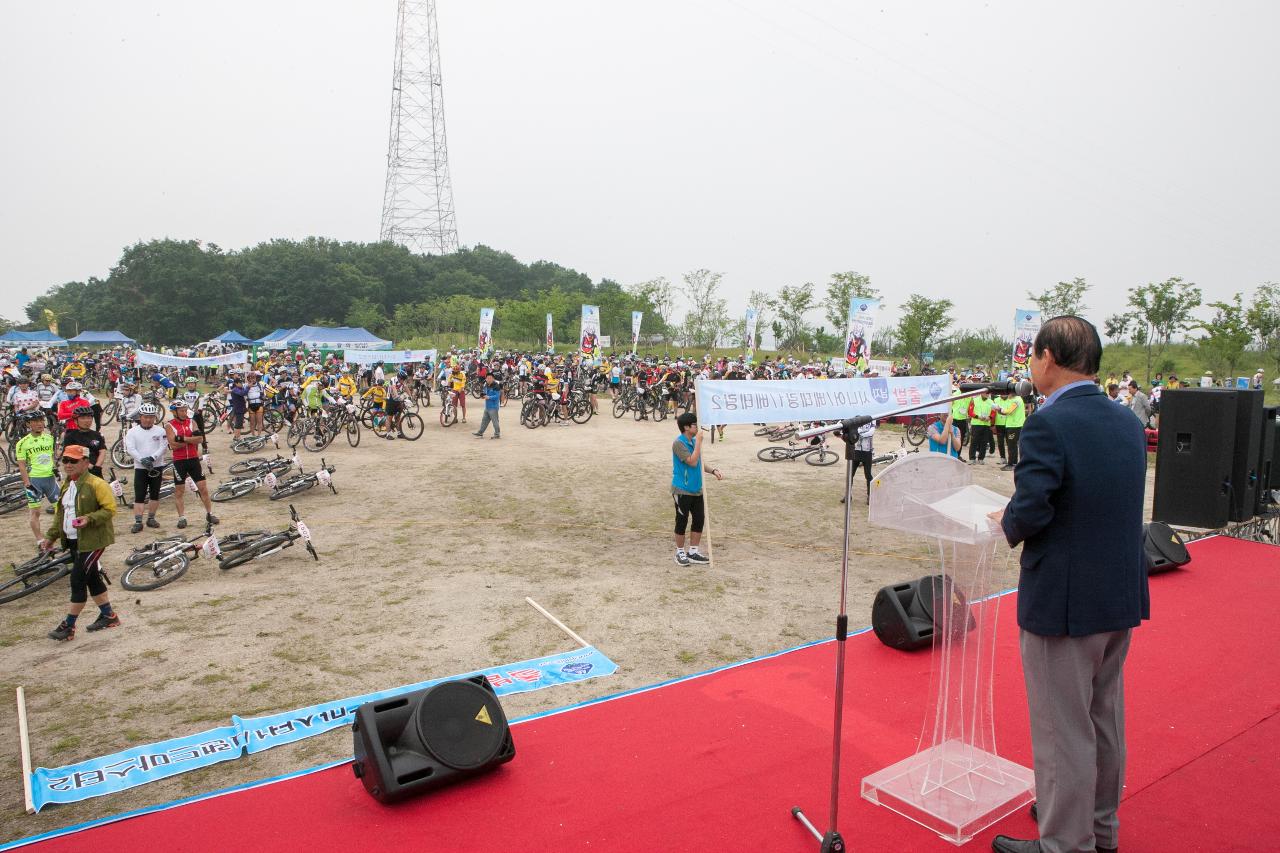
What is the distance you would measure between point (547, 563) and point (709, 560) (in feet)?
6.22

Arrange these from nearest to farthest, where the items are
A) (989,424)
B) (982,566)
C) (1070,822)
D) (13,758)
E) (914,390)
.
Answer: (1070,822)
(982,566)
(13,758)
(914,390)
(989,424)

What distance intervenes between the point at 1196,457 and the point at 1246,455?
1.50 ft

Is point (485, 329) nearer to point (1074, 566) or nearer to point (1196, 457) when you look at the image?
point (1196, 457)

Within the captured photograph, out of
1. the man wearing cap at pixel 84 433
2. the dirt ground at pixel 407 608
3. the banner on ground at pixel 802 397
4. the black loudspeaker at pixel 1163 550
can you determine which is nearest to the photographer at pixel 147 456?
the man wearing cap at pixel 84 433

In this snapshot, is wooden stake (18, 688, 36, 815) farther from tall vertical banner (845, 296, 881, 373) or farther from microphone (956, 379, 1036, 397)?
tall vertical banner (845, 296, 881, 373)

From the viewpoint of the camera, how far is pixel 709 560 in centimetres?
840

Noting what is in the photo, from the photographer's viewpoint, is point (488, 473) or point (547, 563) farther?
point (488, 473)

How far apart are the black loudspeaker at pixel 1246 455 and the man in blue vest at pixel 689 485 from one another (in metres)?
5.20

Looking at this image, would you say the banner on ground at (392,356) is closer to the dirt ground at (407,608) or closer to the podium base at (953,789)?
the dirt ground at (407,608)

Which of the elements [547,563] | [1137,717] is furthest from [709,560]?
[1137,717]

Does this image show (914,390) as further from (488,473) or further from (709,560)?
(488,473)

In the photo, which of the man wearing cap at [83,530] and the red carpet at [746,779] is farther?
the man wearing cap at [83,530]

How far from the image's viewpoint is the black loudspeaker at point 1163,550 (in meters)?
6.59

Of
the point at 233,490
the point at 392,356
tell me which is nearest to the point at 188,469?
the point at 233,490
